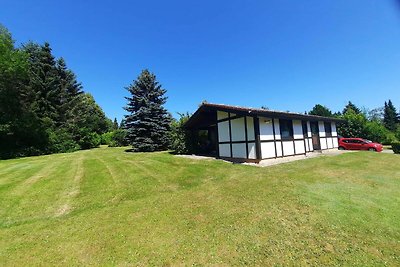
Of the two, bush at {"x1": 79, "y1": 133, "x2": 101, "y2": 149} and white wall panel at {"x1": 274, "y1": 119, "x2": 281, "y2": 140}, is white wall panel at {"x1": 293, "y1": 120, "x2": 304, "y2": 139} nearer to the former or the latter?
white wall panel at {"x1": 274, "y1": 119, "x2": 281, "y2": 140}

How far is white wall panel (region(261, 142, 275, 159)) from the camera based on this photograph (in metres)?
13.0

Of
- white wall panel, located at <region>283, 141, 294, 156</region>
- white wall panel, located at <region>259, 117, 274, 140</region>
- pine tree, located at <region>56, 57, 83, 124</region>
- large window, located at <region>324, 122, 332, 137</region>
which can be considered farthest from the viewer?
pine tree, located at <region>56, 57, 83, 124</region>

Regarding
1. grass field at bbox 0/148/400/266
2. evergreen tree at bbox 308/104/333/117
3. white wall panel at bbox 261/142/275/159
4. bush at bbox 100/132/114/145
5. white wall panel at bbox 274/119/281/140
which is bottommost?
grass field at bbox 0/148/400/266

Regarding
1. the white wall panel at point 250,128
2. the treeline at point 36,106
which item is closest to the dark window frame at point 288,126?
the white wall panel at point 250,128

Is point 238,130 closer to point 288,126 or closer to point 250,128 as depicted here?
point 250,128

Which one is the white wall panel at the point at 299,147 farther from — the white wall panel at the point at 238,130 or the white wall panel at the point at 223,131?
the white wall panel at the point at 223,131

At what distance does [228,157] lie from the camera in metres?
14.9

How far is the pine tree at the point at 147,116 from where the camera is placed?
75.9 feet

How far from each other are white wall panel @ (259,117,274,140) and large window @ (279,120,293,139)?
1.20 m

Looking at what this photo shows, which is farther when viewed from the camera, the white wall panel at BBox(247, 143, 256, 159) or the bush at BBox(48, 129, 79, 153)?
the bush at BBox(48, 129, 79, 153)

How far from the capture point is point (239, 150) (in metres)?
13.9

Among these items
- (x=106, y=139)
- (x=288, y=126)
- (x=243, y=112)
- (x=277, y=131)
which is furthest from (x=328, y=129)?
(x=106, y=139)

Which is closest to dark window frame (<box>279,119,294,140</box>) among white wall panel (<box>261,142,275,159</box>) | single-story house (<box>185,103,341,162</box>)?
single-story house (<box>185,103,341,162</box>)

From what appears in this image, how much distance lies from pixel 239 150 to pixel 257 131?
1.98 metres
